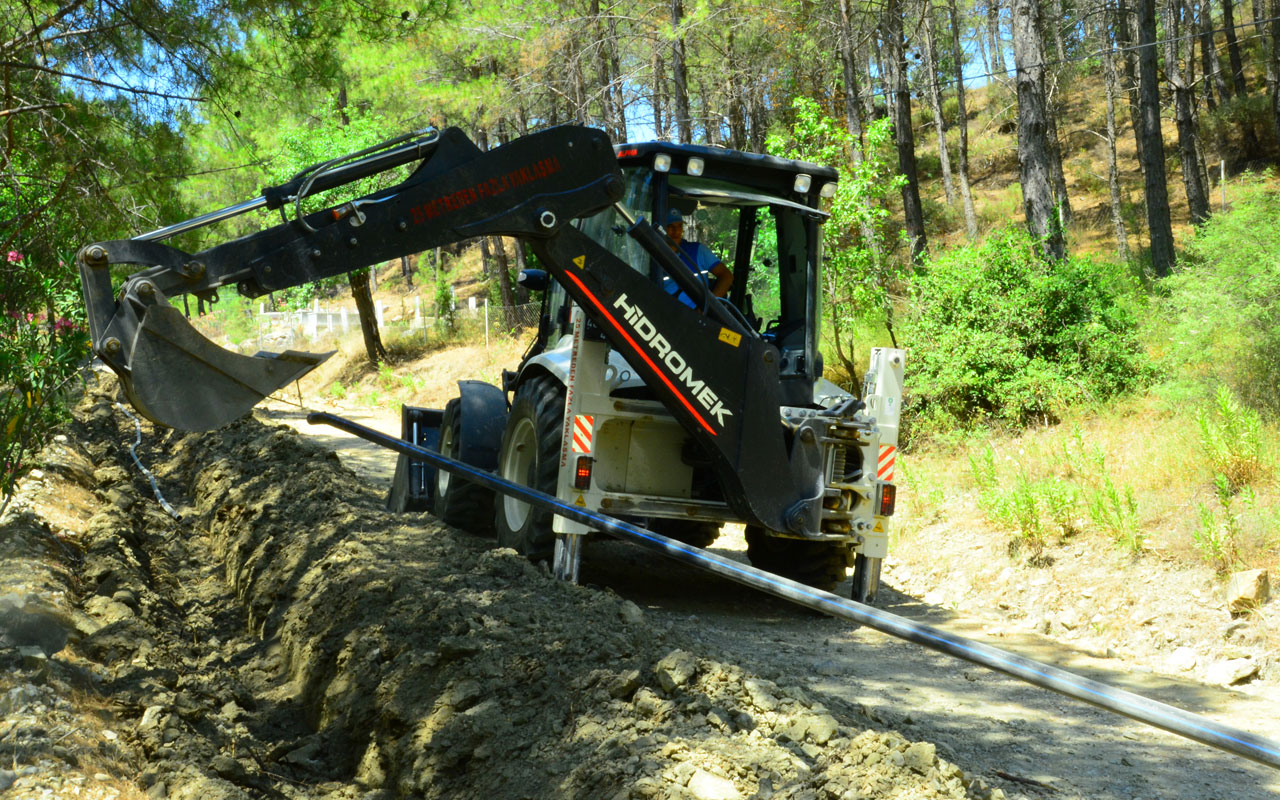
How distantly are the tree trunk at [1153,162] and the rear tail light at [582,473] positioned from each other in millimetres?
14220

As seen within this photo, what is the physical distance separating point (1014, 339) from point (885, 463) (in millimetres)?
5695

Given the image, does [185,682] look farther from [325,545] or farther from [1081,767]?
[1081,767]

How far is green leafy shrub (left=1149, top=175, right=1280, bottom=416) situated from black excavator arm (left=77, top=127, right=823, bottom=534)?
5.43m

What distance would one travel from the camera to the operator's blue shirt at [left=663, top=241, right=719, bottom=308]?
265 inches

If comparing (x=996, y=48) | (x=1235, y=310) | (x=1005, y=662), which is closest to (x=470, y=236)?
(x=1005, y=662)

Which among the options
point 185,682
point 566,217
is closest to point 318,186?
point 566,217

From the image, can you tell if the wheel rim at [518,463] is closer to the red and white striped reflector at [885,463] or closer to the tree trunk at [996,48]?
the red and white striped reflector at [885,463]

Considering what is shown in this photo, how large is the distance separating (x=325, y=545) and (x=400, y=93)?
18.0 m

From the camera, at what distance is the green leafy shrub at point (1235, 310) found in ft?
32.0

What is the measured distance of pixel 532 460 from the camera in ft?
24.1

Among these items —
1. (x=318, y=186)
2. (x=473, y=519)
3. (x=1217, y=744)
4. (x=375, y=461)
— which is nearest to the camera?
(x=1217, y=744)

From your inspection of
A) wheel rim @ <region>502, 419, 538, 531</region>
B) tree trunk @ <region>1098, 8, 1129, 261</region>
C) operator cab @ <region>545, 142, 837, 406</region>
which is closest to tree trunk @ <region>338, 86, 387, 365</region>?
tree trunk @ <region>1098, 8, 1129, 261</region>

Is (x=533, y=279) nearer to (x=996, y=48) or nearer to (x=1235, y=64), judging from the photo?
(x=1235, y=64)

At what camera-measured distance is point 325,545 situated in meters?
7.23
